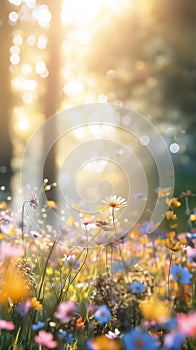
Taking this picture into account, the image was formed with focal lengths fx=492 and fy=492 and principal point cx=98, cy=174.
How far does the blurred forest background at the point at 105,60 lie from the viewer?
9.91m

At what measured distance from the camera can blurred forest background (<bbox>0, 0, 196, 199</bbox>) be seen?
9.91 metres

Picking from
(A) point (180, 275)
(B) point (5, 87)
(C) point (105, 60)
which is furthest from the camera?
(C) point (105, 60)

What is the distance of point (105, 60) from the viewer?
452 inches

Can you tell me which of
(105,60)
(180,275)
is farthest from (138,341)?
(105,60)

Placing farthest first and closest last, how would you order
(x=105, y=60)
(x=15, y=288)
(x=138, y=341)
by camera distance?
1. (x=105, y=60)
2. (x=15, y=288)
3. (x=138, y=341)

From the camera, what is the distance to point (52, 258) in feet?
10.6

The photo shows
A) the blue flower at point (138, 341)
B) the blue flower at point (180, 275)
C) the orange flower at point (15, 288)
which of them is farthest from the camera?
the blue flower at point (180, 275)

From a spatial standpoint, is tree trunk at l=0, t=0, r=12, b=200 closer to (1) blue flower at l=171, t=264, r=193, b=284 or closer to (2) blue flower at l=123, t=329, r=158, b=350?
(1) blue flower at l=171, t=264, r=193, b=284

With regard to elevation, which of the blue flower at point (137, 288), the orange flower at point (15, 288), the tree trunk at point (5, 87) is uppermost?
the tree trunk at point (5, 87)

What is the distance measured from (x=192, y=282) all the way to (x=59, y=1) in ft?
24.4

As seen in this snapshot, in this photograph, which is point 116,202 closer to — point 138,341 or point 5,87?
point 138,341

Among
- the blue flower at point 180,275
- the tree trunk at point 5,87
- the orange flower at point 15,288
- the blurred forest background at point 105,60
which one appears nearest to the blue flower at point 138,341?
the orange flower at point 15,288

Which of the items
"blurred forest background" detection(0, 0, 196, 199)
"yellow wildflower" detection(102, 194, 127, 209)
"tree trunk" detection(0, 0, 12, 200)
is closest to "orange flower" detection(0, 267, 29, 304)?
"yellow wildflower" detection(102, 194, 127, 209)

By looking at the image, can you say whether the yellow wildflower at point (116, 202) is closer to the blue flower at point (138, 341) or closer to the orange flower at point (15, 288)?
the orange flower at point (15, 288)
